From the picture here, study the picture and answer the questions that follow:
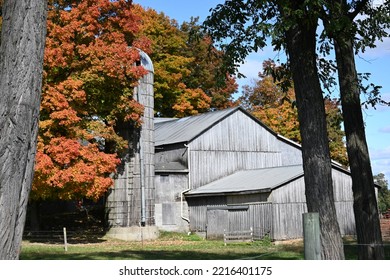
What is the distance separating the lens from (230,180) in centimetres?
3703

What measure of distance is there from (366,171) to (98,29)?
70.1ft

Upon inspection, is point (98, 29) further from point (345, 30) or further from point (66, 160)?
point (345, 30)

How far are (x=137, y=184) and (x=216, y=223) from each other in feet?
18.0

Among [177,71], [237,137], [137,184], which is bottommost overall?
[137,184]

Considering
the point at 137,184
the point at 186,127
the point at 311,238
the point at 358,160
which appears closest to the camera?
the point at 311,238

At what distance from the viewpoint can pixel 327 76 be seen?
1284 centimetres

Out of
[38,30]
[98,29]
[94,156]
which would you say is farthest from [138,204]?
[38,30]

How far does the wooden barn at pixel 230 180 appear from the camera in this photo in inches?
1246

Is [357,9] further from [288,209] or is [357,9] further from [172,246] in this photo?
[288,209]

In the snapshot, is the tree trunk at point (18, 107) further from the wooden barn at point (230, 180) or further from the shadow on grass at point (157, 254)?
the wooden barn at point (230, 180)

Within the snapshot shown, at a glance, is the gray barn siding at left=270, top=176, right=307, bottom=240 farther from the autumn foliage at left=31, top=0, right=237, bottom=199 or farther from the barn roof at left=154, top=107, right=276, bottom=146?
the autumn foliage at left=31, top=0, right=237, bottom=199

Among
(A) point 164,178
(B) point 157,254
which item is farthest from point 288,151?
(B) point 157,254

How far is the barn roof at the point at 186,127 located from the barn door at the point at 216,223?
5.67 meters

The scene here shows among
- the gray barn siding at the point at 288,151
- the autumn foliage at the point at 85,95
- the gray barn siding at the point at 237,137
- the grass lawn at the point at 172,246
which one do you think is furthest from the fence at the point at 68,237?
the gray barn siding at the point at 288,151
